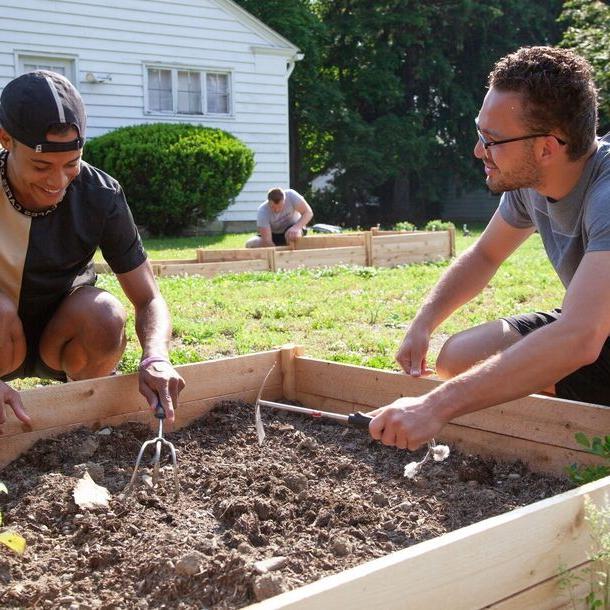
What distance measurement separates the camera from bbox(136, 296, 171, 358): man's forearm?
3.19m

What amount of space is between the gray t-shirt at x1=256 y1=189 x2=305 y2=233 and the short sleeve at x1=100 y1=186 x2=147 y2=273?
26.4 feet

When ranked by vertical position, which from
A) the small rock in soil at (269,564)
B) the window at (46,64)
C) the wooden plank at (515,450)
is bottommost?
the wooden plank at (515,450)

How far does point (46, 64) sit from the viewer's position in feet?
46.0

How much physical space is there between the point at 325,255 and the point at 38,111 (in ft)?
24.6

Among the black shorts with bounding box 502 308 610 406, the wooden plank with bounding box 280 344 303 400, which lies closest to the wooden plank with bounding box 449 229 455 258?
the wooden plank with bounding box 280 344 303 400

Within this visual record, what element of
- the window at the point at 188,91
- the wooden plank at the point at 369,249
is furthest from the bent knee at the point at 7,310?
the window at the point at 188,91

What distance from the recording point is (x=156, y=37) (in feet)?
49.9

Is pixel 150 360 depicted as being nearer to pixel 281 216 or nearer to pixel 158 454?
pixel 158 454

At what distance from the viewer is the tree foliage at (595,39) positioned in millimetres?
14812

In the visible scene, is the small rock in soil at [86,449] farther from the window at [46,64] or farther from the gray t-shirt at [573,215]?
the window at [46,64]

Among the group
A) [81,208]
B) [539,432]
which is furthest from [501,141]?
[81,208]

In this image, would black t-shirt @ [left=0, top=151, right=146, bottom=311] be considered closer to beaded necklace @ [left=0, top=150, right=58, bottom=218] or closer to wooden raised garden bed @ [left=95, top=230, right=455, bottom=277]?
beaded necklace @ [left=0, top=150, right=58, bottom=218]

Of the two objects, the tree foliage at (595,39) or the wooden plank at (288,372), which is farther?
the tree foliage at (595,39)

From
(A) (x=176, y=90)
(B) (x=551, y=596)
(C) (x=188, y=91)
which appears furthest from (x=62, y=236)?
(C) (x=188, y=91)
